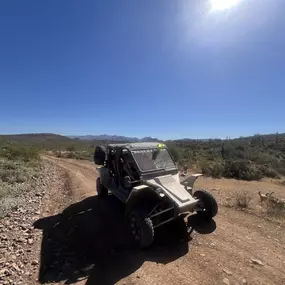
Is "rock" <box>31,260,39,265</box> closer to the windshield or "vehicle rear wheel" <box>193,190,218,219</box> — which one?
the windshield

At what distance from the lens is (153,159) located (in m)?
6.77

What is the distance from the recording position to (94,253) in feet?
16.9

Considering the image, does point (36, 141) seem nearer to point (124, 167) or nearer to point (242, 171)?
point (242, 171)

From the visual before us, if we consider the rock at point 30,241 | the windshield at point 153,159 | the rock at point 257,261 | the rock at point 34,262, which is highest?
the windshield at point 153,159

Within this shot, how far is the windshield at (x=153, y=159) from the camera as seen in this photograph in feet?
21.1

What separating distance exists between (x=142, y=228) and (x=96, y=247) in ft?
4.15

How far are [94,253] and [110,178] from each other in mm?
2949

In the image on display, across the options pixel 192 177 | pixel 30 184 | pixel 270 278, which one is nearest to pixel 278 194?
pixel 192 177

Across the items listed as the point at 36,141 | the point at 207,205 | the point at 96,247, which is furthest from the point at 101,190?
the point at 36,141

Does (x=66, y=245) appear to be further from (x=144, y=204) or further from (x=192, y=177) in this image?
(x=192, y=177)

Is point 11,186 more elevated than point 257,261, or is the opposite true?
point 11,186

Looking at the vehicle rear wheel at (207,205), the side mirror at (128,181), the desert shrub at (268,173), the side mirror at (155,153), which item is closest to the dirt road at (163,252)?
the vehicle rear wheel at (207,205)

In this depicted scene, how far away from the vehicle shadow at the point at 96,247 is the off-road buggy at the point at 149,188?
391 millimetres

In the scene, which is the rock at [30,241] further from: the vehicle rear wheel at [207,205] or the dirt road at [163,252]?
the vehicle rear wheel at [207,205]
